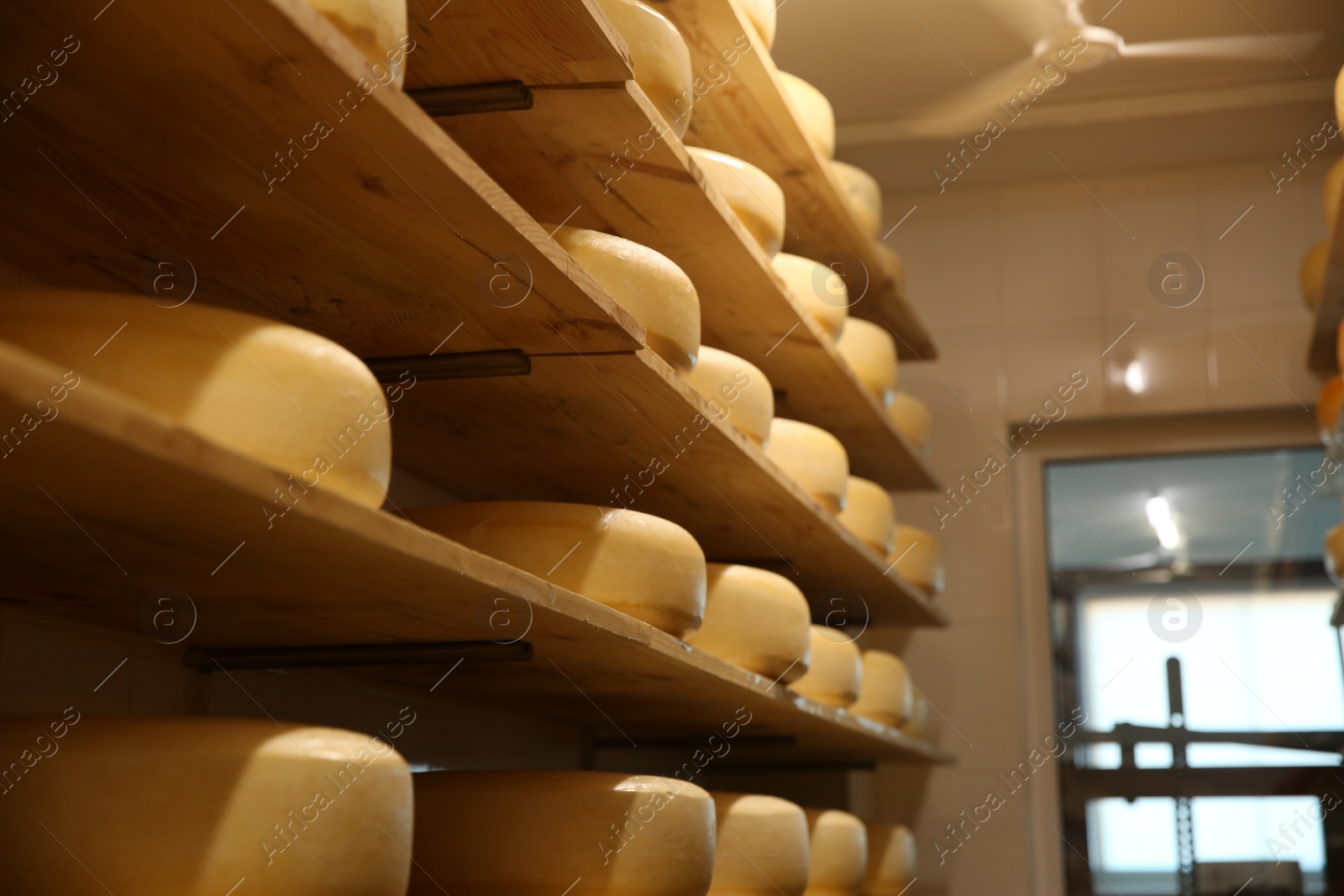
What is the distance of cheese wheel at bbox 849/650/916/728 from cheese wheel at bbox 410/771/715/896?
1.29 metres

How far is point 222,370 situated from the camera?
2.64ft

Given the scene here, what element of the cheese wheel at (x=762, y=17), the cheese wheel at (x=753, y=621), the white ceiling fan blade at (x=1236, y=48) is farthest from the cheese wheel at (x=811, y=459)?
the white ceiling fan blade at (x=1236, y=48)

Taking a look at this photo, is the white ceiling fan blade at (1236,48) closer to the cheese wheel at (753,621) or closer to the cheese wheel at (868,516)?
the cheese wheel at (868,516)

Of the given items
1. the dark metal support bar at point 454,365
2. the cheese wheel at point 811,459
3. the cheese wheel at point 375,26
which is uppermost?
the cheese wheel at point 811,459

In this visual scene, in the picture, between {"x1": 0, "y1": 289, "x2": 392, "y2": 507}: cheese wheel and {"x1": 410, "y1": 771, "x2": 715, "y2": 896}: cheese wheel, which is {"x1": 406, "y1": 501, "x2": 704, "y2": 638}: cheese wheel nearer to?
{"x1": 410, "y1": 771, "x2": 715, "y2": 896}: cheese wheel

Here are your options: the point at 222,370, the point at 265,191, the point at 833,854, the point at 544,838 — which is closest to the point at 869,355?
the point at 833,854

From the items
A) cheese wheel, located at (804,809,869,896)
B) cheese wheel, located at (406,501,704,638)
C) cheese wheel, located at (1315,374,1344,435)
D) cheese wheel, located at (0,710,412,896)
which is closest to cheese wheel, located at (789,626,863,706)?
cheese wheel, located at (804,809,869,896)

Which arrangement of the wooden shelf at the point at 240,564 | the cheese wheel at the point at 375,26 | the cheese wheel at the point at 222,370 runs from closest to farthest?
the wooden shelf at the point at 240,564
the cheese wheel at the point at 222,370
the cheese wheel at the point at 375,26

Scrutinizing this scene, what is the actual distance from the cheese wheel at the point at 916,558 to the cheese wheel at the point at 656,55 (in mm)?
1505

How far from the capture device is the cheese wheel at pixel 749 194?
182cm

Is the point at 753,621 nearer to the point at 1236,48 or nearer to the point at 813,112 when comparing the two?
the point at 813,112

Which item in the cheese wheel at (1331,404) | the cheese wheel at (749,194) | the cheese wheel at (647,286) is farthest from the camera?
the cheese wheel at (1331,404)

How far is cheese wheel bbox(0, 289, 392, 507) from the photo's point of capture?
0.78 m

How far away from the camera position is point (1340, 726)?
3.25m
